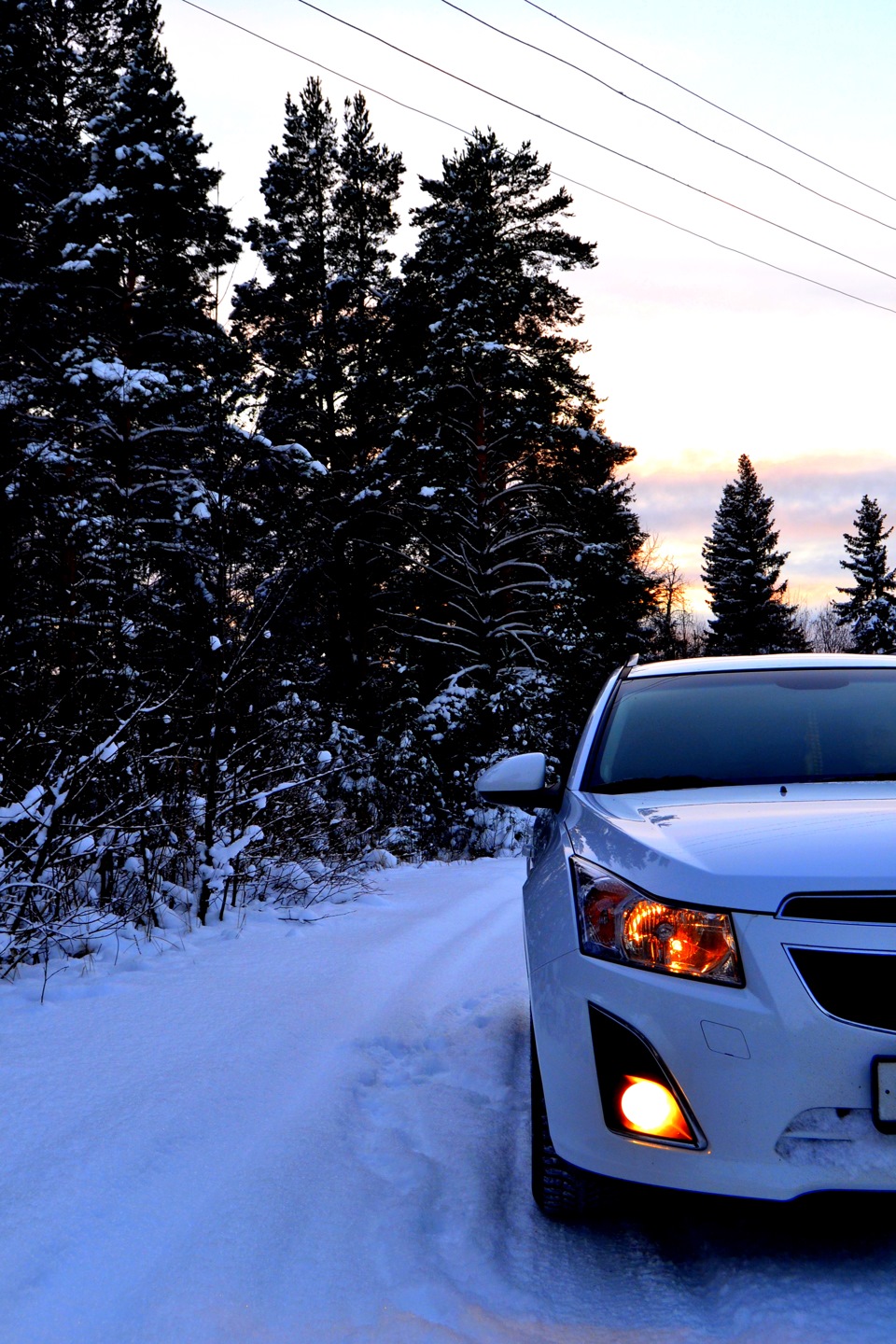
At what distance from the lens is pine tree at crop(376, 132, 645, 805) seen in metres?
20.9

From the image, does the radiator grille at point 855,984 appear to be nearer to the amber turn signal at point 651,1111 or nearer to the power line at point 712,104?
the amber turn signal at point 651,1111

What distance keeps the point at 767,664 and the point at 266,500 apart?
14.1 metres

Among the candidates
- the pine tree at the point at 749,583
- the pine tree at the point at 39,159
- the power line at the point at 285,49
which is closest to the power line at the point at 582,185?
the power line at the point at 285,49

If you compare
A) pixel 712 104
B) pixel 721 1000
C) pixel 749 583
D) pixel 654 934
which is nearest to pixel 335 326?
pixel 712 104

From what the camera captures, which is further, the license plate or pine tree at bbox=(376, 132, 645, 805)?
pine tree at bbox=(376, 132, 645, 805)

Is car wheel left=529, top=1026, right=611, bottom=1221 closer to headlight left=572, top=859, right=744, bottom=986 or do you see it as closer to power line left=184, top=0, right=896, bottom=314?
headlight left=572, top=859, right=744, bottom=986

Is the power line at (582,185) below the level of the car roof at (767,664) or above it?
above

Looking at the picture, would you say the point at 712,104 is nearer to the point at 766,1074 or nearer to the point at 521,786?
the point at 521,786

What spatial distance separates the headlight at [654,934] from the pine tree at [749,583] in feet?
149

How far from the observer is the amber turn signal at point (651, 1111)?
78.8 inches

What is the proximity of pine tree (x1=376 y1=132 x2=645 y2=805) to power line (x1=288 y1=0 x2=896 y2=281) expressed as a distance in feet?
20.4

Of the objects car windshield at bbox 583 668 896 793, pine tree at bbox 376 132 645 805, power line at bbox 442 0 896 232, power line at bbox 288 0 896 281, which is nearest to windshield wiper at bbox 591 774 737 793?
car windshield at bbox 583 668 896 793

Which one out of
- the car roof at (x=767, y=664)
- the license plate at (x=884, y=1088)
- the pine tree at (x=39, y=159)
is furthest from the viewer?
the pine tree at (x=39, y=159)

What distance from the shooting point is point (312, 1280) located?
6.92 feet
